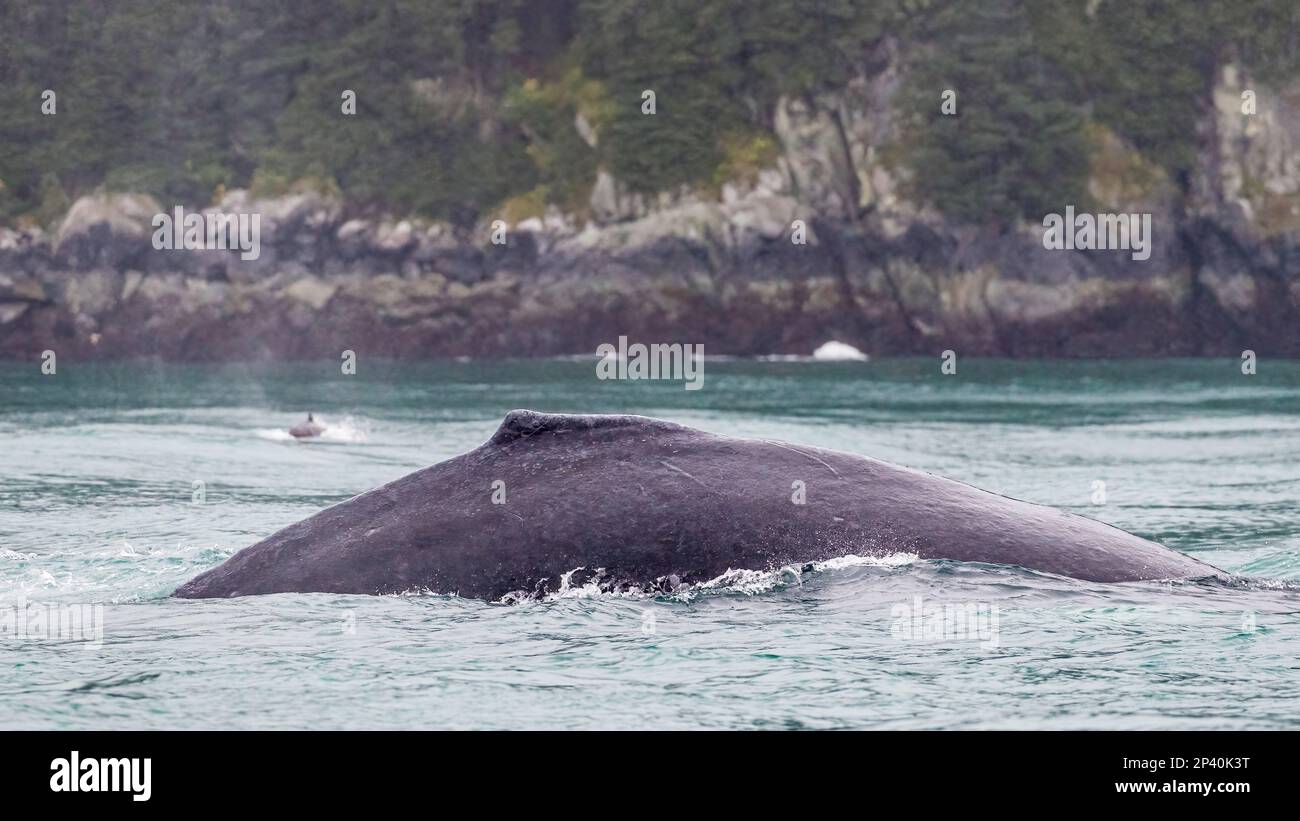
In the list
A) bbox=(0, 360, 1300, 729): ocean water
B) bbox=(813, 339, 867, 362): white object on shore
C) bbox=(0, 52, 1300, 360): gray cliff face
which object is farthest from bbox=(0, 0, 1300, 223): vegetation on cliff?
bbox=(0, 360, 1300, 729): ocean water

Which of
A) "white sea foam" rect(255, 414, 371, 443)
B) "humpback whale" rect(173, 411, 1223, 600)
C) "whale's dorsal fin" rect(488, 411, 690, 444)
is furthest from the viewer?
"white sea foam" rect(255, 414, 371, 443)

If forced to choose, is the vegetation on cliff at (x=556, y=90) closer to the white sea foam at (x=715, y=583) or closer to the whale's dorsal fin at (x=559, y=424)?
the whale's dorsal fin at (x=559, y=424)

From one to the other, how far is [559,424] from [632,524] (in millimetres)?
973

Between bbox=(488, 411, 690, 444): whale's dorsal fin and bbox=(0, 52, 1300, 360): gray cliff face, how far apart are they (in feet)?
239

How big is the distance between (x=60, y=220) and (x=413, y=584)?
87.7 m

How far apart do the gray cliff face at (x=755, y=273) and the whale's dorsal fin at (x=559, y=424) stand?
239 ft

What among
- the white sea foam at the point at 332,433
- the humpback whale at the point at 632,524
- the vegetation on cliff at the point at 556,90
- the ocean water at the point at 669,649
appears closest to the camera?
the ocean water at the point at 669,649

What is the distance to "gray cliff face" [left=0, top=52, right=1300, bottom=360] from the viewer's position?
3322 inches

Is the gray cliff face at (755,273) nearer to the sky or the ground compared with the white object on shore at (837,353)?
nearer to the sky

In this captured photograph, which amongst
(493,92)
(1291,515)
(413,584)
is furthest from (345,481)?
(493,92)

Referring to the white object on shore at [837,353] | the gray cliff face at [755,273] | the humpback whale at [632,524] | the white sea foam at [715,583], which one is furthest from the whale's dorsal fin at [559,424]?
the gray cliff face at [755,273]

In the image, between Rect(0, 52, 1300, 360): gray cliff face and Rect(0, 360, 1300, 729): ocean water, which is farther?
Rect(0, 52, 1300, 360): gray cliff face

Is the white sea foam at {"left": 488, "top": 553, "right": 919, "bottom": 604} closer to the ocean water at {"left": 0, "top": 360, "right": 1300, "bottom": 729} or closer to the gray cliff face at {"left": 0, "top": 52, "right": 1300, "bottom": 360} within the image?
the ocean water at {"left": 0, "top": 360, "right": 1300, "bottom": 729}

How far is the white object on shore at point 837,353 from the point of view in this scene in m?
81.4
